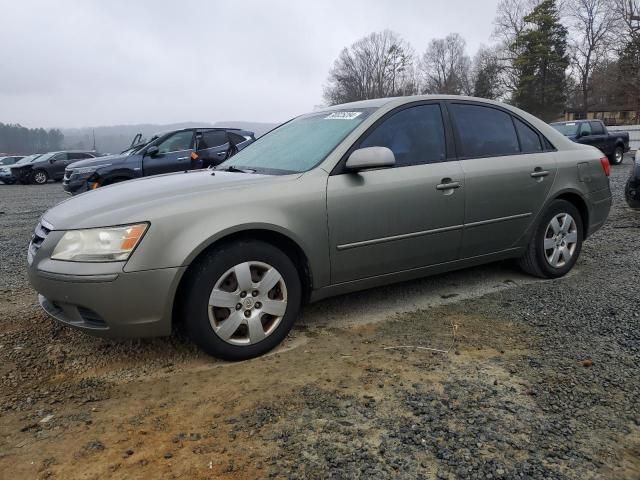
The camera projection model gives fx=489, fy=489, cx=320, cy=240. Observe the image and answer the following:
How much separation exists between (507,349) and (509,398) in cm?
60

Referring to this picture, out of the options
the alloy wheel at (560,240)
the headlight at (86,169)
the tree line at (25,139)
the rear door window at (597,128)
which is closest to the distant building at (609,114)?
the rear door window at (597,128)

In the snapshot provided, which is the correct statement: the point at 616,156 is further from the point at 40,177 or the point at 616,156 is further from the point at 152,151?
the point at 40,177

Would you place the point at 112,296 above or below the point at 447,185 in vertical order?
below

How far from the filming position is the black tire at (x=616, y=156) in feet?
56.2

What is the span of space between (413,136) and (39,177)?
22.7 meters

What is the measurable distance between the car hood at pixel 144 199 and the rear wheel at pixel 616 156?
17.7m

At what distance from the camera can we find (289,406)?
93.9 inches

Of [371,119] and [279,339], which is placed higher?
[371,119]

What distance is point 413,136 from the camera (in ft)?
11.8

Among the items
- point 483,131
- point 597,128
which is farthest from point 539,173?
point 597,128

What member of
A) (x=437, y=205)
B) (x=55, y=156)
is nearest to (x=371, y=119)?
(x=437, y=205)

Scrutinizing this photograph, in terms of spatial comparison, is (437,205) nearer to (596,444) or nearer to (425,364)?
(425,364)

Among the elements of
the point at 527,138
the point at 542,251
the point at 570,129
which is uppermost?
the point at 570,129

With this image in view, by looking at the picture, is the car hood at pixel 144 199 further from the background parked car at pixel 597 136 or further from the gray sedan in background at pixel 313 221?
the background parked car at pixel 597 136
